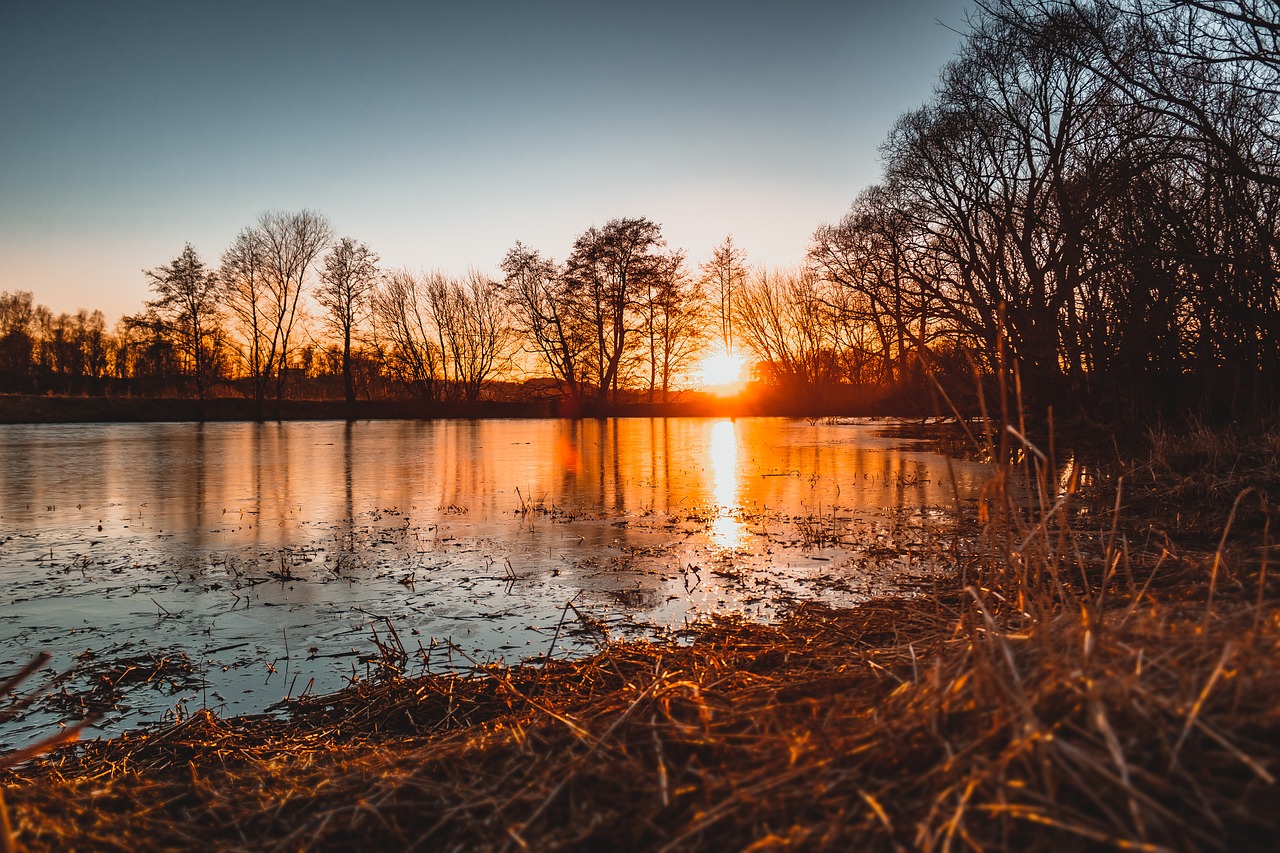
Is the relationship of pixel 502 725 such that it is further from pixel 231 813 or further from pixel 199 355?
pixel 199 355

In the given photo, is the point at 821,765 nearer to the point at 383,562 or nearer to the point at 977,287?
the point at 383,562

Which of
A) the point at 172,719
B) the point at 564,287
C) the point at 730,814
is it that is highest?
the point at 564,287

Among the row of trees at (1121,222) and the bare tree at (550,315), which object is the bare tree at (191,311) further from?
the row of trees at (1121,222)

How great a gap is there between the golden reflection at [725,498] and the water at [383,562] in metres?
0.06

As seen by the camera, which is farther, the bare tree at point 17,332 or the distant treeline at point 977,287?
the bare tree at point 17,332

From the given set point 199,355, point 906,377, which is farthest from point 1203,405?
point 199,355

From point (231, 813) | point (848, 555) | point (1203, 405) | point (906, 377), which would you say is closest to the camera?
point (231, 813)

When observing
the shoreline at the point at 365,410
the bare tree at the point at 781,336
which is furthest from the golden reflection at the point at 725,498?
the bare tree at the point at 781,336

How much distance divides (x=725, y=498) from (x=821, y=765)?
7296 millimetres

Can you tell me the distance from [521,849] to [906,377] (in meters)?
17.4

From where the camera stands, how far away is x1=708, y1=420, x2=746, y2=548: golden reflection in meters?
6.27

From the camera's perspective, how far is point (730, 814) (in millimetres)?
1397

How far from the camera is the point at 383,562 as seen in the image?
17.9 ft

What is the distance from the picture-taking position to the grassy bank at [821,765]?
1.18 m
